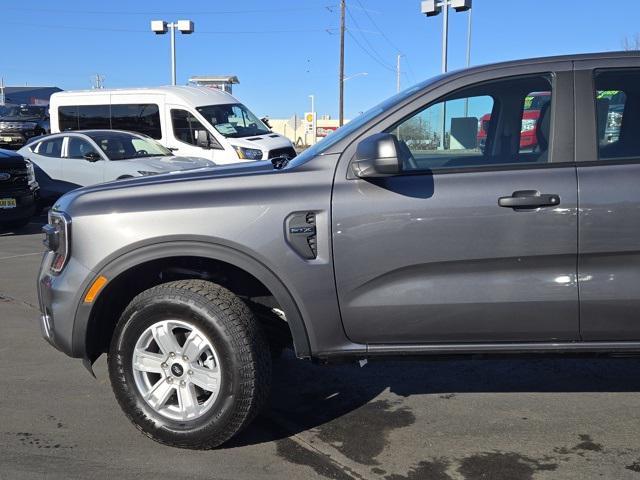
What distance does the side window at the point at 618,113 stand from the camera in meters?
3.44

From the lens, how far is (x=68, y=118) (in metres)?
16.8

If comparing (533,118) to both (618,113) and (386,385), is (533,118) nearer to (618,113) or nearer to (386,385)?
(618,113)

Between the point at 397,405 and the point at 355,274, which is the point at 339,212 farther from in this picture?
the point at 397,405

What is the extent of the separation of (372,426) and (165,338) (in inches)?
50.0

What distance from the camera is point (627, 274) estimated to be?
3.28 metres

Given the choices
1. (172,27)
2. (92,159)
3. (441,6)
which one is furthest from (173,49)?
(92,159)

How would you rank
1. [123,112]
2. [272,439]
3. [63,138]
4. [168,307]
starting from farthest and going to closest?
[123,112], [63,138], [272,439], [168,307]

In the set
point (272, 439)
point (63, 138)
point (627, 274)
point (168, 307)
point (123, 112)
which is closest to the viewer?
point (627, 274)

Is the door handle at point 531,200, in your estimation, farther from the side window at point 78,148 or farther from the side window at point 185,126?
the side window at point 185,126

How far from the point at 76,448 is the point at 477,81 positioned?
2.86 m

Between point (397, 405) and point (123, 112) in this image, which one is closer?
point (397, 405)

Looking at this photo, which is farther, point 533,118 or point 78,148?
point 78,148

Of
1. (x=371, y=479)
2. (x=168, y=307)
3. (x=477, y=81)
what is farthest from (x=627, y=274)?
(x=168, y=307)

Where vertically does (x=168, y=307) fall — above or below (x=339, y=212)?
below
